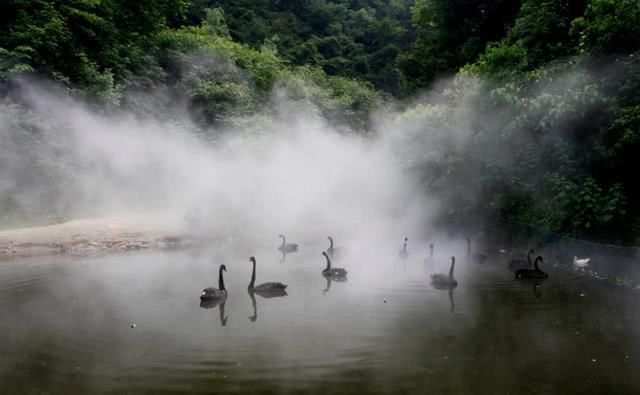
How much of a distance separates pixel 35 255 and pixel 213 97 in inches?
776

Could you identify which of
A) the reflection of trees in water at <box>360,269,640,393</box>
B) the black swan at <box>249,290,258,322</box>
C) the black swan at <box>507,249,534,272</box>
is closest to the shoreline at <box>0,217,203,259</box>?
the black swan at <box>249,290,258,322</box>

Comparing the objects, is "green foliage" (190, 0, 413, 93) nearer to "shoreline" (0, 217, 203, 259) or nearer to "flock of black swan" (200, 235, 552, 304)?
"shoreline" (0, 217, 203, 259)

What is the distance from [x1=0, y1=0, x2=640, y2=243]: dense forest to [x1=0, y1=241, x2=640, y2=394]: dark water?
4189 millimetres

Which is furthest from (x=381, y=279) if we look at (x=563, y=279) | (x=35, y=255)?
(x=35, y=255)

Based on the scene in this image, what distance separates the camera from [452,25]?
34562mm

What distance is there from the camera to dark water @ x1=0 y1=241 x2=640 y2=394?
27.9 feet

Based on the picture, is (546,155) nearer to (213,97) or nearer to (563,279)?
(563,279)

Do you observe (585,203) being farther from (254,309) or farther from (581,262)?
(254,309)

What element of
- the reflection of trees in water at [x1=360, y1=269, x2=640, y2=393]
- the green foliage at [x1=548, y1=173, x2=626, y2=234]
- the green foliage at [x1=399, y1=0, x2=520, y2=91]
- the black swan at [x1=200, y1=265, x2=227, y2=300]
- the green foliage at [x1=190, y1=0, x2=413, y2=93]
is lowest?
the reflection of trees in water at [x1=360, y1=269, x2=640, y2=393]

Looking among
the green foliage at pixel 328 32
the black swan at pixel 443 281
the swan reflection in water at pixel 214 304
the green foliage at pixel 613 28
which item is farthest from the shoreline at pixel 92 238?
the green foliage at pixel 328 32

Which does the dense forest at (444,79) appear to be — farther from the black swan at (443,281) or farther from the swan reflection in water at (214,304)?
the swan reflection in water at (214,304)

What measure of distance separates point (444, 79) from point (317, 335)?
2688 centimetres

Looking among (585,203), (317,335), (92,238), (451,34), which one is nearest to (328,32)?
(451,34)

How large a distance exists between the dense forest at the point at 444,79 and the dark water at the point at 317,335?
419cm
